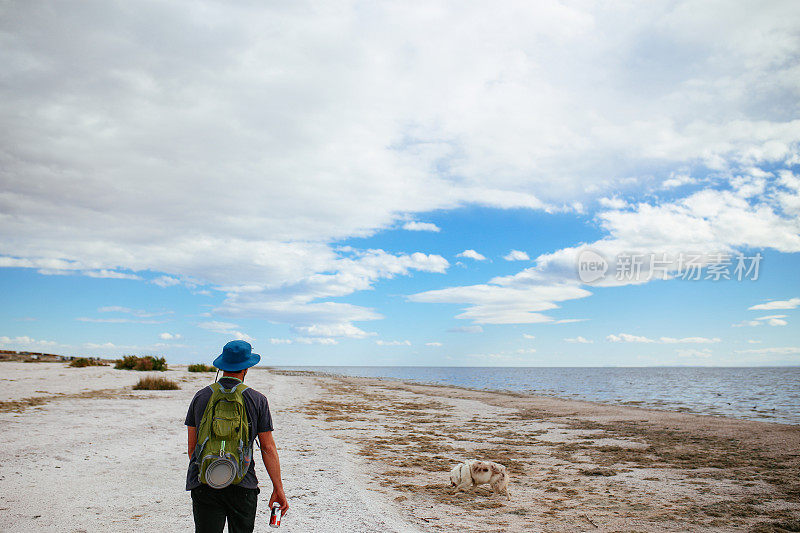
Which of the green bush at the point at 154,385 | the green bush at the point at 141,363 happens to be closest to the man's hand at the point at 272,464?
the green bush at the point at 154,385

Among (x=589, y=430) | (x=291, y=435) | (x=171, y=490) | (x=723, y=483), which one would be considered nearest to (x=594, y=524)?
(x=723, y=483)

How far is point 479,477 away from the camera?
8.25 meters

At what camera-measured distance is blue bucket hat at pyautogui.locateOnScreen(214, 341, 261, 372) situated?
154 inches

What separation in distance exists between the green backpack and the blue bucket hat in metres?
0.18

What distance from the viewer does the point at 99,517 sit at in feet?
20.2

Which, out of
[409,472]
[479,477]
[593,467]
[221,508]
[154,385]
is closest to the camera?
[221,508]

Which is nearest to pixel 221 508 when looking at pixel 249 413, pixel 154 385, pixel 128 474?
pixel 249 413

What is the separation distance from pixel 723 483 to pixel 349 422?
1072 cm

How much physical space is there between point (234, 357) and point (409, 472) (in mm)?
6576

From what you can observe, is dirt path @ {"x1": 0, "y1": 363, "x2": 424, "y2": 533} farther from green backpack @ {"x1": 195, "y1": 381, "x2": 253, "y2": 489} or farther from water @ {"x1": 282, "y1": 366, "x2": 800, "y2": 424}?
water @ {"x1": 282, "y1": 366, "x2": 800, "y2": 424}

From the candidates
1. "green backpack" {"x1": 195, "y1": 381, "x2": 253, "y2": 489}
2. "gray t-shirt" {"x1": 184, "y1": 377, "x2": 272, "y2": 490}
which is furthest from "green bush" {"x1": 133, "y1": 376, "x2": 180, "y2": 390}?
"green backpack" {"x1": 195, "y1": 381, "x2": 253, "y2": 489}

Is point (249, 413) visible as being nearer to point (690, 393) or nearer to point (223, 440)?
point (223, 440)

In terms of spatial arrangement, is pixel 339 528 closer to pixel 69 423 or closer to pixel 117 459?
pixel 117 459

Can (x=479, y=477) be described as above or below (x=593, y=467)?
above
